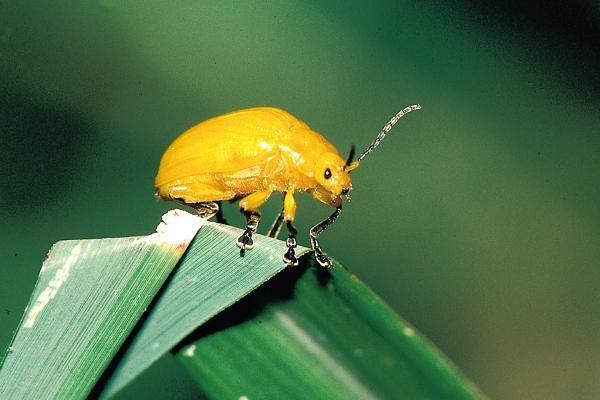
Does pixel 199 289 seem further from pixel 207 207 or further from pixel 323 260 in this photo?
pixel 207 207

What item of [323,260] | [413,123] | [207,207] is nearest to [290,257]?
[323,260]

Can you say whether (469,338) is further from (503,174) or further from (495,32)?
(495,32)

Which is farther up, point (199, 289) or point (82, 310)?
point (199, 289)

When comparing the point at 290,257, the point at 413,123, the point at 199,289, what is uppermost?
the point at 413,123

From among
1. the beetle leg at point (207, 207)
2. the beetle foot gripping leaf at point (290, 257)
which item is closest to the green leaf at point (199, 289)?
the beetle foot gripping leaf at point (290, 257)

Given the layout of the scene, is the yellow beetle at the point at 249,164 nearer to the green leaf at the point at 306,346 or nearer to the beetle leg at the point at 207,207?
the beetle leg at the point at 207,207

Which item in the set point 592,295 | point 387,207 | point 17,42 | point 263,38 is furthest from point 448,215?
point 17,42

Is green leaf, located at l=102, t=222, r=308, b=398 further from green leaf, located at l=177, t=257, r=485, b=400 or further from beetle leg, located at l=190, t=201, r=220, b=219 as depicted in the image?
beetle leg, located at l=190, t=201, r=220, b=219
